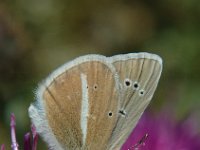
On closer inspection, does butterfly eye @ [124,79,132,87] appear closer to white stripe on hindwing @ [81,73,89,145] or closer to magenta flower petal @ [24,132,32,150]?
white stripe on hindwing @ [81,73,89,145]

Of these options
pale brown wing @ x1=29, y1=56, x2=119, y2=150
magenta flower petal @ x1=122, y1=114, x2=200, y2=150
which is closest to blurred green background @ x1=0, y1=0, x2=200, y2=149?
magenta flower petal @ x1=122, y1=114, x2=200, y2=150

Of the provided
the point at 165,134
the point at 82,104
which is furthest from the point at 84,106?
the point at 165,134

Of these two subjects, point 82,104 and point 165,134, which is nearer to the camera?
point 82,104

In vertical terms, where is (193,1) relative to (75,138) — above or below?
above

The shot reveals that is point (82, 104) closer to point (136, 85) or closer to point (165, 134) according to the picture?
point (136, 85)

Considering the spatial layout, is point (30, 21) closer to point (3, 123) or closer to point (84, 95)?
point (3, 123)

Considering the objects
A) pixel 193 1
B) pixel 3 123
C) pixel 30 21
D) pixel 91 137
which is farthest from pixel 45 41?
pixel 91 137
